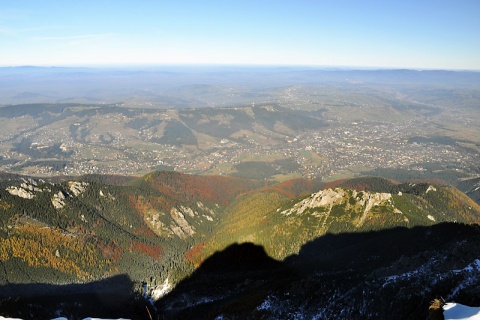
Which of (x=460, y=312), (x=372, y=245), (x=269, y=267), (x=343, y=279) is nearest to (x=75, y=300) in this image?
(x=269, y=267)

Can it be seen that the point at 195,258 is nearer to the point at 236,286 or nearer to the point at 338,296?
the point at 236,286

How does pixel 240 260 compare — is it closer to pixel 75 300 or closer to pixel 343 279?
pixel 75 300

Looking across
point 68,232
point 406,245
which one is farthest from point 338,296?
point 68,232

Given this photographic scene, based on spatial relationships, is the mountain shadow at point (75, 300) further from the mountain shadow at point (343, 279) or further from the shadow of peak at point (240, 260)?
the shadow of peak at point (240, 260)

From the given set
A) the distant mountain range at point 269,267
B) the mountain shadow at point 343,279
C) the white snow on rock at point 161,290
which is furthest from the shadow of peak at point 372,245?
the white snow on rock at point 161,290

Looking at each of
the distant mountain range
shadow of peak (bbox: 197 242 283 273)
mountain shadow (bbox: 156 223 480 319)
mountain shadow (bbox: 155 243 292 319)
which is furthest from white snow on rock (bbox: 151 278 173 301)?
shadow of peak (bbox: 197 242 283 273)
